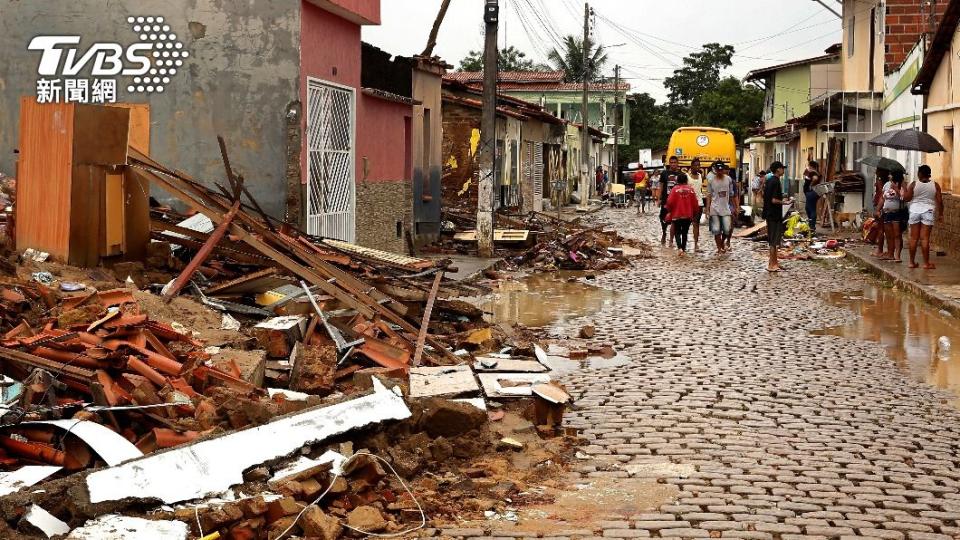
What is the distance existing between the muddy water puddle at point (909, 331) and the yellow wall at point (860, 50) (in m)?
17.7

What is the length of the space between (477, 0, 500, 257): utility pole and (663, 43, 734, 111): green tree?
7924 cm

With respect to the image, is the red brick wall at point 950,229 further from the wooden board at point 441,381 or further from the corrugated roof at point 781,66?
the corrugated roof at point 781,66

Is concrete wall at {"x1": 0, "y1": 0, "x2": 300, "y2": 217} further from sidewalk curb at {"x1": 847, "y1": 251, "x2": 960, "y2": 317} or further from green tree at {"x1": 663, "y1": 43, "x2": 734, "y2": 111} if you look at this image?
green tree at {"x1": 663, "y1": 43, "x2": 734, "y2": 111}

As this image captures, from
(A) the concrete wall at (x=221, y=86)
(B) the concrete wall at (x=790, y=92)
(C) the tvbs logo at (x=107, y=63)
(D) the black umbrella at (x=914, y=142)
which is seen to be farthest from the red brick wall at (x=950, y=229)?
(B) the concrete wall at (x=790, y=92)

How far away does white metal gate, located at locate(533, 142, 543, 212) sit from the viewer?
150ft

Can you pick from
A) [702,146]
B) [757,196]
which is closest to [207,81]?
[702,146]

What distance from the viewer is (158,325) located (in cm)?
891

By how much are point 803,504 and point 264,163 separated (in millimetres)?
10558

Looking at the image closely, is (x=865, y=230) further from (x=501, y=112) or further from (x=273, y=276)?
(x=273, y=276)

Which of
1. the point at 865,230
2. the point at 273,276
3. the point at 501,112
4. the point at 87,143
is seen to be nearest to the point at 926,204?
the point at 865,230

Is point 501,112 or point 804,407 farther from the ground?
point 501,112

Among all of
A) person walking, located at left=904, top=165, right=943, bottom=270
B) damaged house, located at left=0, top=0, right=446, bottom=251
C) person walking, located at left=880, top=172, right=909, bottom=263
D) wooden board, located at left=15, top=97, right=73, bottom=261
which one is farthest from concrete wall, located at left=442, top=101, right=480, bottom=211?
wooden board, located at left=15, top=97, right=73, bottom=261

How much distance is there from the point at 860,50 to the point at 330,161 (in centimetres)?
2401

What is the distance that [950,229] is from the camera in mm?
23781
